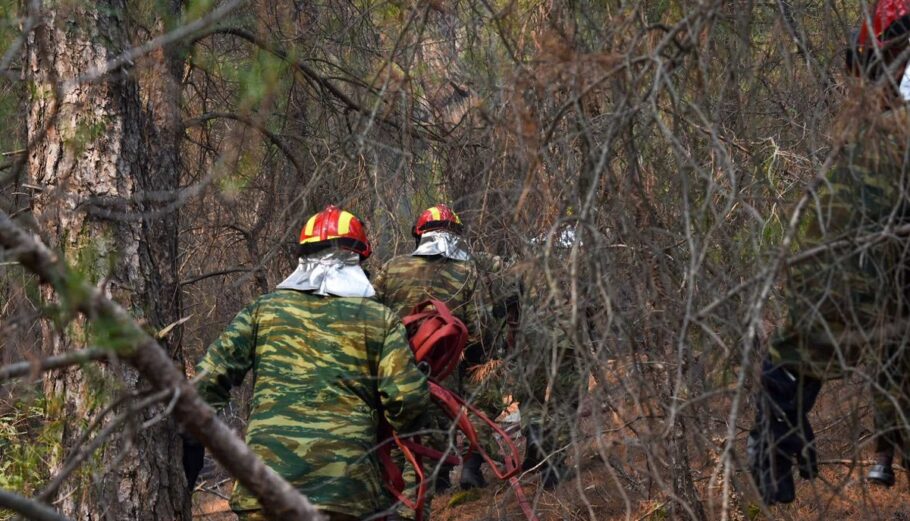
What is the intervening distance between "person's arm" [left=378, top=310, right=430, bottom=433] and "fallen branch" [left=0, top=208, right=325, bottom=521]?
7.62 feet

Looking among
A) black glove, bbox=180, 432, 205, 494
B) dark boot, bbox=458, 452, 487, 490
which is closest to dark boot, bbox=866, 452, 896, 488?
black glove, bbox=180, 432, 205, 494

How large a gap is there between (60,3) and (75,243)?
94 cm

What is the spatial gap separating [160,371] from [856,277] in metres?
1.64

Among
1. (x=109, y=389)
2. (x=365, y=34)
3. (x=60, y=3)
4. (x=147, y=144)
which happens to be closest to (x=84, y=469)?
(x=109, y=389)

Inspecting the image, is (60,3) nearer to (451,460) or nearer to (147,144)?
(147,144)

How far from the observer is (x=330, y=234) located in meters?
5.02

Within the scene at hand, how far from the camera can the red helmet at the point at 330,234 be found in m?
5.00

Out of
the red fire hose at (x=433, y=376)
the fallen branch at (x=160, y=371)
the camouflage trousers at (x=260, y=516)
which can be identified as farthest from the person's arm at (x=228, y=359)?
the fallen branch at (x=160, y=371)

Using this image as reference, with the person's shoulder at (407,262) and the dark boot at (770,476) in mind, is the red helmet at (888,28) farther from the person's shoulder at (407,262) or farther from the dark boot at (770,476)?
the person's shoulder at (407,262)

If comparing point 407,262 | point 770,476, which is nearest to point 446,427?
point 407,262

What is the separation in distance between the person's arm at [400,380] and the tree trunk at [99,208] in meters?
0.91

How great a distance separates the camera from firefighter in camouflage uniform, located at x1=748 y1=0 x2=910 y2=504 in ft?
8.57

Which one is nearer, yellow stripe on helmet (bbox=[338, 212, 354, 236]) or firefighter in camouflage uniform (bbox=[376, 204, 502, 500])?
yellow stripe on helmet (bbox=[338, 212, 354, 236])

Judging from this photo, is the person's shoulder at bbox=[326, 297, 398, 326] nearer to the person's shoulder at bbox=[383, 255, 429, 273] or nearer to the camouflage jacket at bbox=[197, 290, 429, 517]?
the camouflage jacket at bbox=[197, 290, 429, 517]
